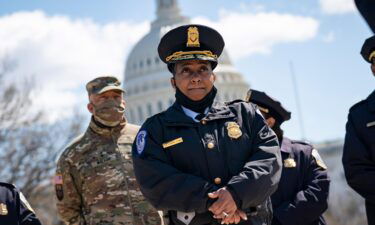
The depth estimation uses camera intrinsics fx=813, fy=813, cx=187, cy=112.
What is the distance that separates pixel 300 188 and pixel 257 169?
2.21m

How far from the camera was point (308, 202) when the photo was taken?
6.51 metres

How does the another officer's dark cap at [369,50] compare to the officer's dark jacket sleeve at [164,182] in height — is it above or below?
above

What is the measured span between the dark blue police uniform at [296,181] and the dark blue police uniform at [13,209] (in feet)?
6.26

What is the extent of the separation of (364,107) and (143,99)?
262ft

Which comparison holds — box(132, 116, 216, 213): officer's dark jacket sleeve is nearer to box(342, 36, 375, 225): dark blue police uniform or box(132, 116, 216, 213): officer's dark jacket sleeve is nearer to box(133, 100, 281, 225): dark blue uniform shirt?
box(133, 100, 281, 225): dark blue uniform shirt

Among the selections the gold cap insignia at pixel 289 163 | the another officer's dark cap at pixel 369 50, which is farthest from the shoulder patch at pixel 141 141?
the gold cap insignia at pixel 289 163

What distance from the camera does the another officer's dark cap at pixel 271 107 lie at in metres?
7.09

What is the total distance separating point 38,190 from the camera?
30.5m

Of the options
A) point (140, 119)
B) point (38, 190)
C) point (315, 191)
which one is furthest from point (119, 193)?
point (140, 119)

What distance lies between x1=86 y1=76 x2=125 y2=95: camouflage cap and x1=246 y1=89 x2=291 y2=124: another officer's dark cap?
121 cm

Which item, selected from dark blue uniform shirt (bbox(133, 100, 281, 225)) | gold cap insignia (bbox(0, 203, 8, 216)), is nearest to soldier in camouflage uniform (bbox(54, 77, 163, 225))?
gold cap insignia (bbox(0, 203, 8, 216))

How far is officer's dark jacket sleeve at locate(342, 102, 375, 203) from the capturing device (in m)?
5.31

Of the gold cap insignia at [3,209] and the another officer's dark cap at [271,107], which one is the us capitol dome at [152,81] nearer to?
the another officer's dark cap at [271,107]

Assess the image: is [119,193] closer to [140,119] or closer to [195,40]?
[195,40]
